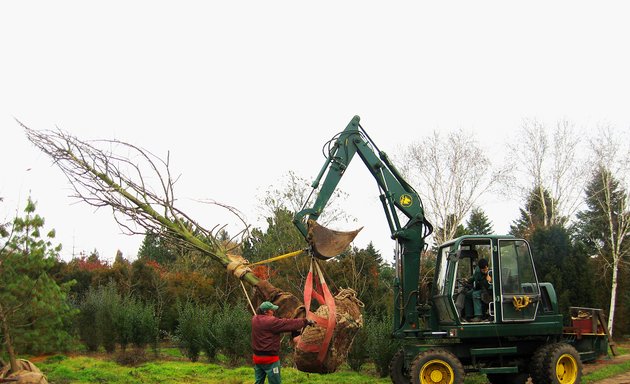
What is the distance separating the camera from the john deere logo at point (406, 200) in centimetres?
1083

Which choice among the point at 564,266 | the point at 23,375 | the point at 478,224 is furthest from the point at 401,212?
the point at 478,224

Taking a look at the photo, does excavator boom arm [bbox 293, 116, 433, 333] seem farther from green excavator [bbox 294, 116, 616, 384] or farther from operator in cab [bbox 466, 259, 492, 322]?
operator in cab [bbox 466, 259, 492, 322]

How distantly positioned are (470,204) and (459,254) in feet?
70.6

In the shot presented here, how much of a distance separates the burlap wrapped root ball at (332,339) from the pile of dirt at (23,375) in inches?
183

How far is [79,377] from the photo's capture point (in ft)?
38.9

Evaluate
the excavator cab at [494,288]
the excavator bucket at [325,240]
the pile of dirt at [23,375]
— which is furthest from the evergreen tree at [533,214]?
the pile of dirt at [23,375]

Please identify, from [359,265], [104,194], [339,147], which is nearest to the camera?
[104,194]

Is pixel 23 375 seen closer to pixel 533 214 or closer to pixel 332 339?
pixel 332 339

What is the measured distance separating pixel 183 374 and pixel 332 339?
210 inches

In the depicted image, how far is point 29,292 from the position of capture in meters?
11.3

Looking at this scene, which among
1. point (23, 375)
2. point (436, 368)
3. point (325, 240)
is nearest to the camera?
point (325, 240)

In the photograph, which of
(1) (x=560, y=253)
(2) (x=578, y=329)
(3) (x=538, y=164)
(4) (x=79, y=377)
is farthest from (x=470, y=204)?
(4) (x=79, y=377)

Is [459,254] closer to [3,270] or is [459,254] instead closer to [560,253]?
[3,270]

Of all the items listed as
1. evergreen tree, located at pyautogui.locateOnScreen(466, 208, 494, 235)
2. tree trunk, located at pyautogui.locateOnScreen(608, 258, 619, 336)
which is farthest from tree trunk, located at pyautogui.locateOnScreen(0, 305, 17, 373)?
evergreen tree, located at pyautogui.locateOnScreen(466, 208, 494, 235)
